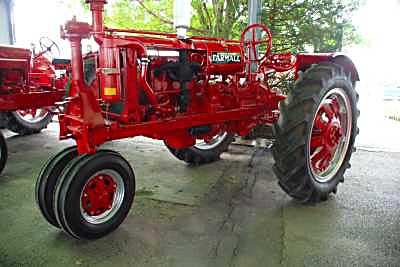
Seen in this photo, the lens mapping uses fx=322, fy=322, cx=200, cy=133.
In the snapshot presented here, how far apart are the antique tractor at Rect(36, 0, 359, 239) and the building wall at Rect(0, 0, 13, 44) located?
7433 millimetres

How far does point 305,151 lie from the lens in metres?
2.50

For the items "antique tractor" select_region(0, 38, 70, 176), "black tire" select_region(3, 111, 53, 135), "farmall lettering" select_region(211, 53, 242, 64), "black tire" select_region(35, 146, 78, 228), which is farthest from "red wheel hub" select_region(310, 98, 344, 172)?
"black tire" select_region(3, 111, 53, 135)

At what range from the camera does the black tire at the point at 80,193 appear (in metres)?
1.99

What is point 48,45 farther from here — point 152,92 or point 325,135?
point 325,135

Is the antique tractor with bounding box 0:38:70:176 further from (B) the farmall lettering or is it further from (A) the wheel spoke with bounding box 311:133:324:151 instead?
(A) the wheel spoke with bounding box 311:133:324:151

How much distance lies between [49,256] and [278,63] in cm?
260

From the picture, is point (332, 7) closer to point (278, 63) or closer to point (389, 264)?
point (278, 63)

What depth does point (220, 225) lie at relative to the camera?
2.39 m

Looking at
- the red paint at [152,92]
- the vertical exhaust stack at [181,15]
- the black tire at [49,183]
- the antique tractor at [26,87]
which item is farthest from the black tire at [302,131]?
the antique tractor at [26,87]

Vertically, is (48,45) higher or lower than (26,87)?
higher

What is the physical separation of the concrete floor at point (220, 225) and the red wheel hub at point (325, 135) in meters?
0.36

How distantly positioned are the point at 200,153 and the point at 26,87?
2.57 metres

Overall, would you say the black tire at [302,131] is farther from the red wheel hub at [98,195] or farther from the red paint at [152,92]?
the red wheel hub at [98,195]

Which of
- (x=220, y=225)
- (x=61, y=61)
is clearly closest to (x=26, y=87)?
(x=61, y=61)
